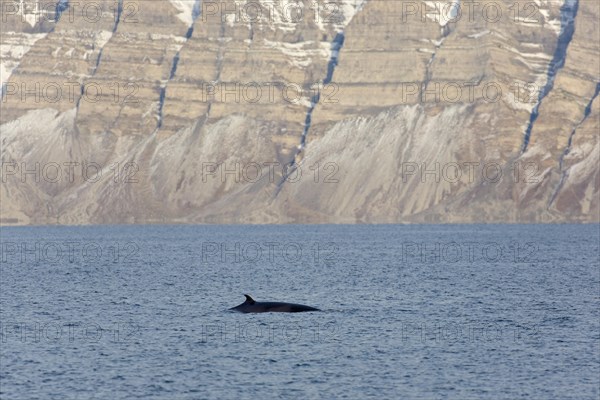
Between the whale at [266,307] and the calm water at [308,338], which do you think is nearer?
the calm water at [308,338]

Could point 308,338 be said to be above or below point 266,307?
above

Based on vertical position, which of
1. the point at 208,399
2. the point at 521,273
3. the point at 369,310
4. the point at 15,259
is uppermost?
the point at 208,399

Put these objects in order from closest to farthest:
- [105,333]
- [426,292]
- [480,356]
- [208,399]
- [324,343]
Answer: [208,399]
[480,356]
[324,343]
[105,333]
[426,292]

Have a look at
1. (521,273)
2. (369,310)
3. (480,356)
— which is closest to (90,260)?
(521,273)

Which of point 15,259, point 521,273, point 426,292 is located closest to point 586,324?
point 426,292

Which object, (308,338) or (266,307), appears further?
(266,307)

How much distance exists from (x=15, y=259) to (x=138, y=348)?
123 m

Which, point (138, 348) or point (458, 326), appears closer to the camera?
point (138, 348)

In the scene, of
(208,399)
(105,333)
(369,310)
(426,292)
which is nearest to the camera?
(208,399)

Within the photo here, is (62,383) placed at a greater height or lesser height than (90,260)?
greater

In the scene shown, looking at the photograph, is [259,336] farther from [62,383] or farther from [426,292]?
[426,292]

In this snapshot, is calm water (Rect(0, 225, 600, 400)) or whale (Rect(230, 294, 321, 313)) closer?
calm water (Rect(0, 225, 600, 400))

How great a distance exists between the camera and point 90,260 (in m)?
186

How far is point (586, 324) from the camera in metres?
84.4
